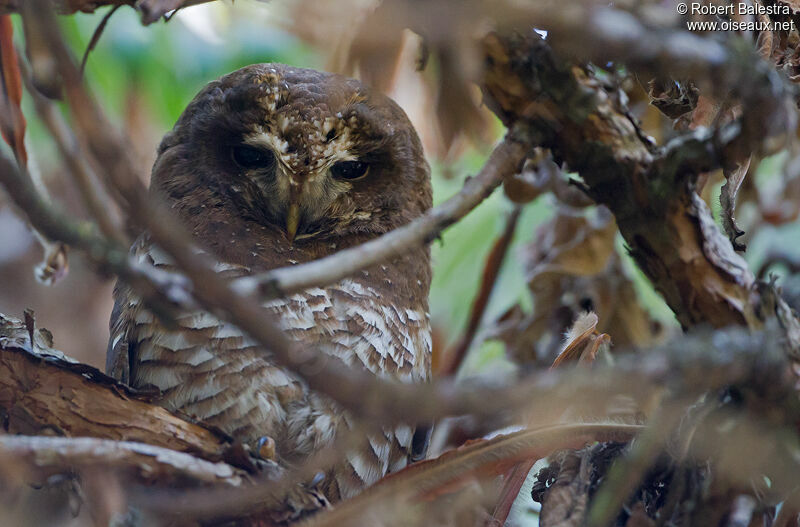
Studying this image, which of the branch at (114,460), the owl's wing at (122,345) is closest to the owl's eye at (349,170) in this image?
the owl's wing at (122,345)

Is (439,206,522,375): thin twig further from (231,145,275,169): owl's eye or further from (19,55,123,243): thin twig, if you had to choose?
(19,55,123,243): thin twig

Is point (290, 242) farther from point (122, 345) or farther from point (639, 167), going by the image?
point (639, 167)

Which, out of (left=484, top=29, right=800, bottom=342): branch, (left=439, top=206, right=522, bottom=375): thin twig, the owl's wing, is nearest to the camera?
(left=484, top=29, right=800, bottom=342): branch

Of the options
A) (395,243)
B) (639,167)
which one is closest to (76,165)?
(395,243)

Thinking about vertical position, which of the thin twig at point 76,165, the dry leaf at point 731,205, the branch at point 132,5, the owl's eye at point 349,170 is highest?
the branch at point 132,5

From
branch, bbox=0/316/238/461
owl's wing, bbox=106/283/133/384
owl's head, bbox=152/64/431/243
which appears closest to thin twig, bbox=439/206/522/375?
owl's head, bbox=152/64/431/243

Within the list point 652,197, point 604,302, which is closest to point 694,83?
point 652,197

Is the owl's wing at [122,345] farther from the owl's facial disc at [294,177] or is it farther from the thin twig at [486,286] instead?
the thin twig at [486,286]

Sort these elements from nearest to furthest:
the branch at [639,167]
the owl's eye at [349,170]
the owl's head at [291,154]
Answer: the branch at [639,167], the owl's head at [291,154], the owl's eye at [349,170]
